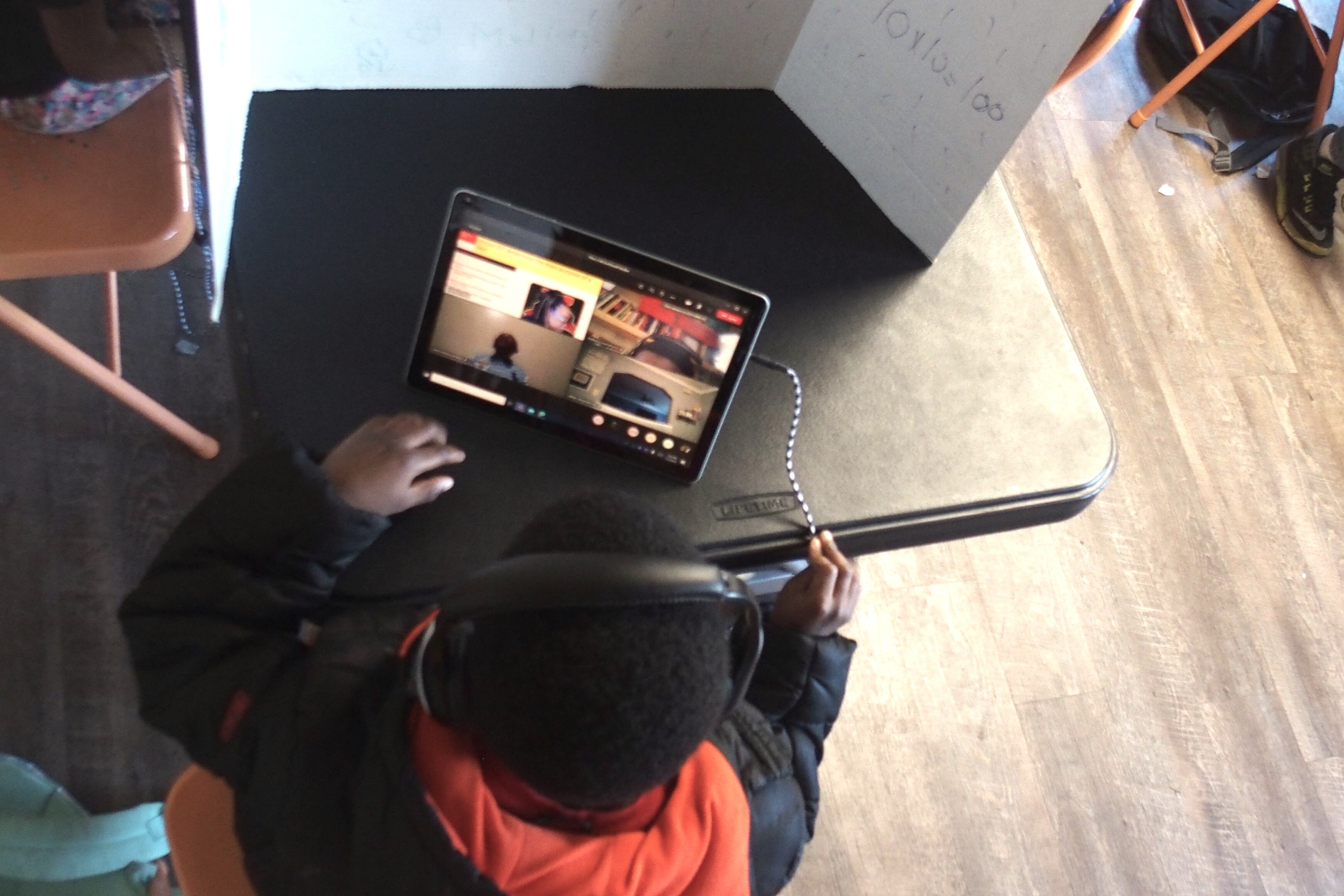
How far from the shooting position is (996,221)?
92 cm

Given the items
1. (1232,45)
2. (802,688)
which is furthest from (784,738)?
(1232,45)

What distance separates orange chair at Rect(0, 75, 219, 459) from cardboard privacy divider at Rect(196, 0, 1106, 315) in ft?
0.61

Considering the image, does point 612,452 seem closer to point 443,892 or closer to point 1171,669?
point 443,892

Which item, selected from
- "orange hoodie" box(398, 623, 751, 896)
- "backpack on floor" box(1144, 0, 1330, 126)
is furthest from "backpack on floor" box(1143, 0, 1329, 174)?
"orange hoodie" box(398, 623, 751, 896)

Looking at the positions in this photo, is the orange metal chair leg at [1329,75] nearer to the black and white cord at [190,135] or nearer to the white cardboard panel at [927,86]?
the white cardboard panel at [927,86]

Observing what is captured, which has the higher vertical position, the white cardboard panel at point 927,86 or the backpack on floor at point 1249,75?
the white cardboard panel at point 927,86

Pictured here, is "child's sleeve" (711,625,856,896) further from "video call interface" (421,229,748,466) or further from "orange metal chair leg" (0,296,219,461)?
"orange metal chair leg" (0,296,219,461)

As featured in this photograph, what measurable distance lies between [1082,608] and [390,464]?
132cm

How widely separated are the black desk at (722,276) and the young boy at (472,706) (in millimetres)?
44

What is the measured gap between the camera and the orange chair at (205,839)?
2.15 ft

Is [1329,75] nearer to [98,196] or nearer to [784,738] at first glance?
[784,738]

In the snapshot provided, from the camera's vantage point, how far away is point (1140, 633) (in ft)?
5.26

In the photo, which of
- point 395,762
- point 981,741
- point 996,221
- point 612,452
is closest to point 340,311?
point 612,452

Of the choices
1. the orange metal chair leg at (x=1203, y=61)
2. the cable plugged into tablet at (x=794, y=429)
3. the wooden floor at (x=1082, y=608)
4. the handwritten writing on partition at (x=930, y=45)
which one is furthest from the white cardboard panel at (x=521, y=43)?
the orange metal chair leg at (x=1203, y=61)
